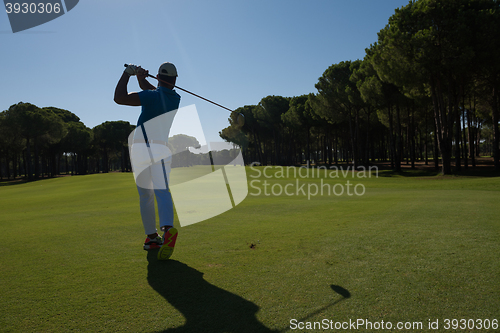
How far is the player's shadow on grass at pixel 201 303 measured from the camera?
2027 millimetres

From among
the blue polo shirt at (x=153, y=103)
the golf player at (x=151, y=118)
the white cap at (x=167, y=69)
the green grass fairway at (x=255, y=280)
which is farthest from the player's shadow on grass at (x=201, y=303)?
the white cap at (x=167, y=69)

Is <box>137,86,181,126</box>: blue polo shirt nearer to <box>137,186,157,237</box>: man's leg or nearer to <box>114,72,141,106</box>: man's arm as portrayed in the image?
<box>114,72,141,106</box>: man's arm

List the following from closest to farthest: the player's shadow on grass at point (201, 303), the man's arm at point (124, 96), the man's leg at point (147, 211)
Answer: the player's shadow on grass at point (201, 303), the man's arm at point (124, 96), the man's leg at point (147, 211)

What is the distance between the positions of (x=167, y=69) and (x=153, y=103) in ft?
1.87

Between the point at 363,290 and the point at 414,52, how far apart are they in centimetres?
2535

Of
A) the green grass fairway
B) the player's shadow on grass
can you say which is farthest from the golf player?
the player's shadow on grass

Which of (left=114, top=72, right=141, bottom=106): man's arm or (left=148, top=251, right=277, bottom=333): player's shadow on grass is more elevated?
(left=114, top=72, right=141, bottom=106): man's arm

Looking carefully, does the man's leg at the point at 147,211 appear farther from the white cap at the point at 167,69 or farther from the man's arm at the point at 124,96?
the white cap at the point at 167,69

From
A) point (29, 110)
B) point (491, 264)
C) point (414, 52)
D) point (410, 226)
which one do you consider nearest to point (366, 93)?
point (414, 52)

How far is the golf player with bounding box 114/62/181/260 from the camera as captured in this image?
3.93 meters

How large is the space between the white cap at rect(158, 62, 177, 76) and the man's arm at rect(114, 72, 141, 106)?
0.51 metres

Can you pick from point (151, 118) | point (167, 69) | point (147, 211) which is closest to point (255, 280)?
point (147, 211)

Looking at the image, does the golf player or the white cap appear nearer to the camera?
the golf player

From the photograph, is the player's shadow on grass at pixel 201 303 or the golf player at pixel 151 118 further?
the golf player at pixel 151 118
